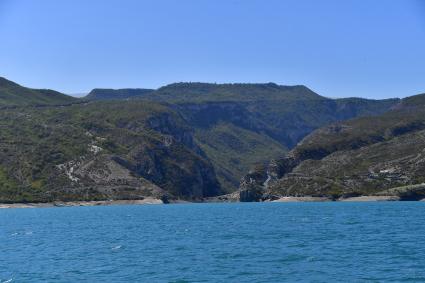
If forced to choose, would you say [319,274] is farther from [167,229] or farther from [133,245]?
[167,229]

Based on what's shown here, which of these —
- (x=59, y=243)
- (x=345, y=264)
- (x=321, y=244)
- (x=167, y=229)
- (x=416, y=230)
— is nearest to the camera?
(x=345, y=264)

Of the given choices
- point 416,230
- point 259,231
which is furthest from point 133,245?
point 416,230

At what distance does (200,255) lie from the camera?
300ft

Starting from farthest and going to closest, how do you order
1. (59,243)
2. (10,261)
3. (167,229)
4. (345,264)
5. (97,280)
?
(167,229) → (59,243) → (10,261) → (345,264) → (97,280)

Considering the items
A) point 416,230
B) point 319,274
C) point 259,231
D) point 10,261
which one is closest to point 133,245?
point 10,261

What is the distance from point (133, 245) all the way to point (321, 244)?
28.8 metres

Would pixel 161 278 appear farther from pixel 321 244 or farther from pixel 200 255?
pixel 321 244

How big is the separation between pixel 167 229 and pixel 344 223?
38115 millimetres

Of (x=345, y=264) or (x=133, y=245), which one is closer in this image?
(x=345, y=264)

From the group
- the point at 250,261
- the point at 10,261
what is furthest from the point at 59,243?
the point at 250,261

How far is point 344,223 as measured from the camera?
148875 mm

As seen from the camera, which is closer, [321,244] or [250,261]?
[250,261]

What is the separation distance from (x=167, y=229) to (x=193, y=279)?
72.6 meters

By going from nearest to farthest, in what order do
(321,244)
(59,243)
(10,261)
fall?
(10,261) → (321,244) → (59,243)
